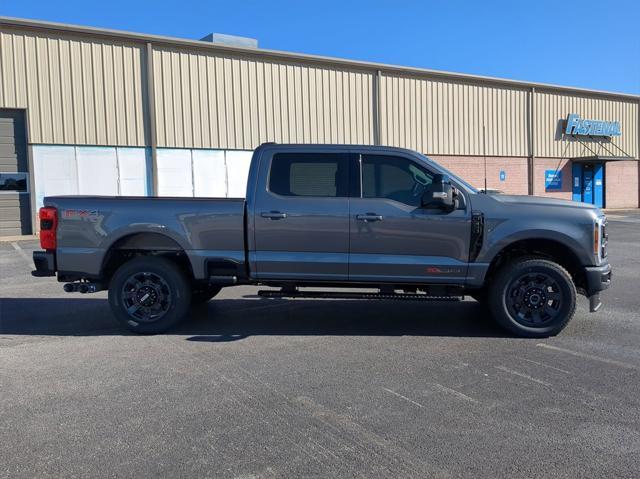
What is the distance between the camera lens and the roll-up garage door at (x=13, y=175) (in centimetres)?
1941

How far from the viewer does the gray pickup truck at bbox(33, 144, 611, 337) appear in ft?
19.9

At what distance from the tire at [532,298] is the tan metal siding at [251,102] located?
17664 millimetres

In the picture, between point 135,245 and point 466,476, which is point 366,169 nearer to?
point 135,245

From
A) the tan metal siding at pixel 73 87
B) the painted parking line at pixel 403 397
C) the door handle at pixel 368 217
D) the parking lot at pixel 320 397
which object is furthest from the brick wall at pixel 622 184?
the painted parking line at pixel 403 397

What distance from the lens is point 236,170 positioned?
2291 cm

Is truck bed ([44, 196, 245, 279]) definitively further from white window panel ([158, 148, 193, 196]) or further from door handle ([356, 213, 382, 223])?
white window panel ([158, 148, 193, 196])

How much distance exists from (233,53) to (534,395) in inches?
817

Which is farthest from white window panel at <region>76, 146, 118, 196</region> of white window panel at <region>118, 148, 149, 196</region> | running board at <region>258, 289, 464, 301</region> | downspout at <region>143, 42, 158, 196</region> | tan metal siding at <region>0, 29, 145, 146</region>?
running board at <region>258, 289, 464, 301</region>

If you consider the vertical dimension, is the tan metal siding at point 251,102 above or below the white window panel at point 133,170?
above

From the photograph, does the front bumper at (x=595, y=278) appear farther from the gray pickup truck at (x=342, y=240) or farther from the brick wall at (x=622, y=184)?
the brick wall at (x=622, y=184)

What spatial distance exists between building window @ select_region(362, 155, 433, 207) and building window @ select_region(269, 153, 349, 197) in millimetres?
248

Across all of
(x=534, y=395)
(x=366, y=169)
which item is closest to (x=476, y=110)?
(x=366, y=169)

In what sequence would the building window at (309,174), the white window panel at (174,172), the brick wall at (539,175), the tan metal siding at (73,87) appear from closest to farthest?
1. the building window at (309,174)
2. the tan metal siding at (73,87)
3. the white window panel at (174,172)
4. the brick wall at (539,175)

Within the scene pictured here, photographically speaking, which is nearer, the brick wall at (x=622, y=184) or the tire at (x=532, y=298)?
the tire at (x=532, y=298)
